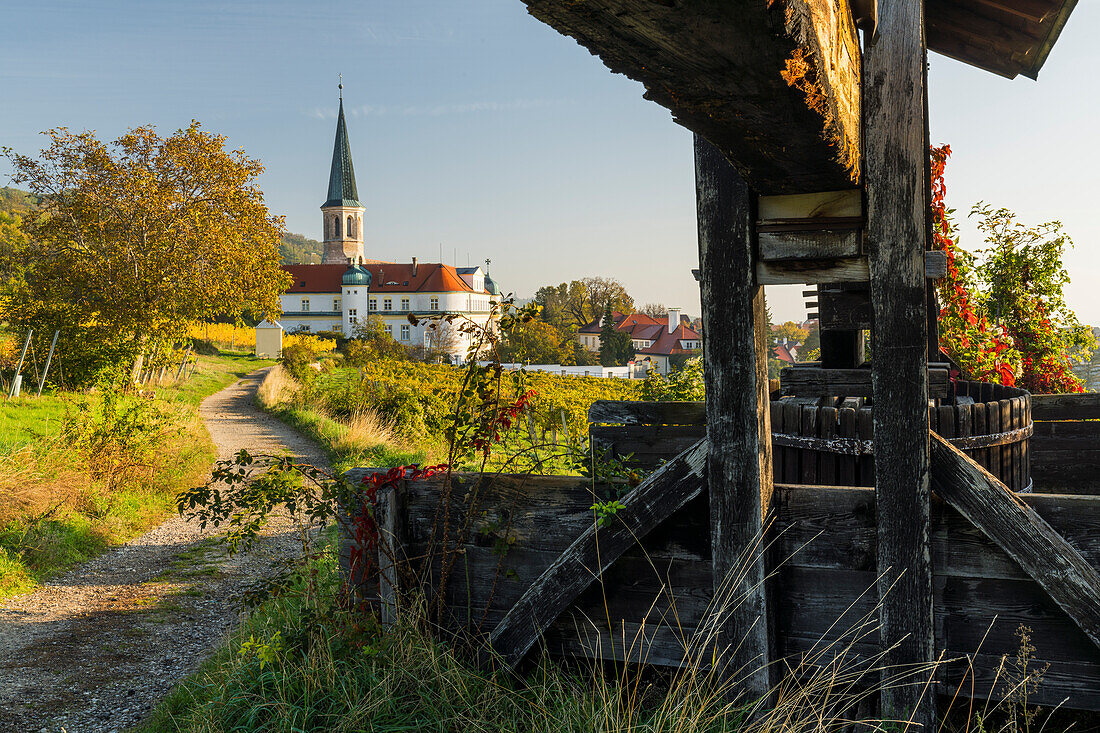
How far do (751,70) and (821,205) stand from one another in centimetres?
125

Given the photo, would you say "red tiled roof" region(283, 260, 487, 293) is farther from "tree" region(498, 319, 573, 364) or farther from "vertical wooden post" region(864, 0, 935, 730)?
"vertical wooden post" region(864, 0, 935, 730)

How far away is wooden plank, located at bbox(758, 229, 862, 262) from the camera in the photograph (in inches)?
95.6

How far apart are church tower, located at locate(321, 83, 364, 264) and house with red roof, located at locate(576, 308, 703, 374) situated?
113 feet

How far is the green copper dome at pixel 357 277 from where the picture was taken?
260ft

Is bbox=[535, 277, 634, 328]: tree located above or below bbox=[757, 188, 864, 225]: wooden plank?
above

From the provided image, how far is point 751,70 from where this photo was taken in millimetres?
1245

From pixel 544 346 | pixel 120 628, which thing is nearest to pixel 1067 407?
pixel 120 628

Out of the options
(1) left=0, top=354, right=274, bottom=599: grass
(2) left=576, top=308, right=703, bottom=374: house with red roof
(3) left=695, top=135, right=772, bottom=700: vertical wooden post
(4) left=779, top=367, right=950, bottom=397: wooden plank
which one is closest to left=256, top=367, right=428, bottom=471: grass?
(1) left=0, top=354, right=274, bottom=599: grass

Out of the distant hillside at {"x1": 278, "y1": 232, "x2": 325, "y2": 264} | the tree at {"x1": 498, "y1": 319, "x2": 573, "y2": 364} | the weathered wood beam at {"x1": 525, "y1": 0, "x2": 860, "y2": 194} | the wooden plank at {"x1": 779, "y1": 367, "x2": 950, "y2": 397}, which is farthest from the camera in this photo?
the distant hillside at {"x1": 278, "y1": 232, "x2": 325, "y2": 264}

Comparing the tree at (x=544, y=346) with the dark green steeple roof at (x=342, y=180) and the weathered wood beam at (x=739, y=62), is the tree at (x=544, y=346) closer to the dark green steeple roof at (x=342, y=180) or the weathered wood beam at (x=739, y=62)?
the dark green steeple roof at (x=342, y=180)

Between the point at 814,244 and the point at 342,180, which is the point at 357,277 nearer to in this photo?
the point at 342,180

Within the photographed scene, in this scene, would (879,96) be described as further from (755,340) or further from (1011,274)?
(1011,274)

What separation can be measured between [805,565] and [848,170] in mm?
1392

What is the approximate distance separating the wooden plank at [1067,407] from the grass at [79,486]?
8147 millimetres
